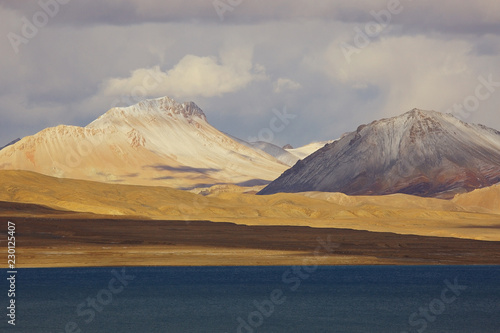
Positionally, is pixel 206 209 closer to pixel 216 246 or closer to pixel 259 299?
pixel 216 246

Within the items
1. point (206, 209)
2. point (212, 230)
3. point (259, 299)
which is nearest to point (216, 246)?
point (212, 230)

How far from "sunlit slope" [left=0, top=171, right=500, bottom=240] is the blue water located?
5033 cm

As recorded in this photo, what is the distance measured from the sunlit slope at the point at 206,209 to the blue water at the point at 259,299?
165 feet

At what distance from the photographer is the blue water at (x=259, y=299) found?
140 feet

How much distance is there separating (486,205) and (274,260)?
134313 mm

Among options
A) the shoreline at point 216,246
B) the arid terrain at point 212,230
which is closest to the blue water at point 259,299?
the shoreline at point 216,246

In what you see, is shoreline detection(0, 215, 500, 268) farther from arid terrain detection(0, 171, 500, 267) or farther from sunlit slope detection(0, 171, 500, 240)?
sunlit slope detection(0, 171, 500, 240)

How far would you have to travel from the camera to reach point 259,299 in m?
52.6

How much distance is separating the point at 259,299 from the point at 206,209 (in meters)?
93.4

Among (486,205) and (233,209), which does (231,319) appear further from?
(486,205)

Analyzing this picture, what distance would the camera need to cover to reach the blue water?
42.8 m

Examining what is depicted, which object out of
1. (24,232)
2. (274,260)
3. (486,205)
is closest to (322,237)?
(274,260)

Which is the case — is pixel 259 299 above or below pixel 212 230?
below

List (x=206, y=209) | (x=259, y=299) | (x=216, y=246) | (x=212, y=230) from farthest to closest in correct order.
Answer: (x=206, y=209)
(x=212, y=230)
(x=216, y=246)
(x=259, y=299)
